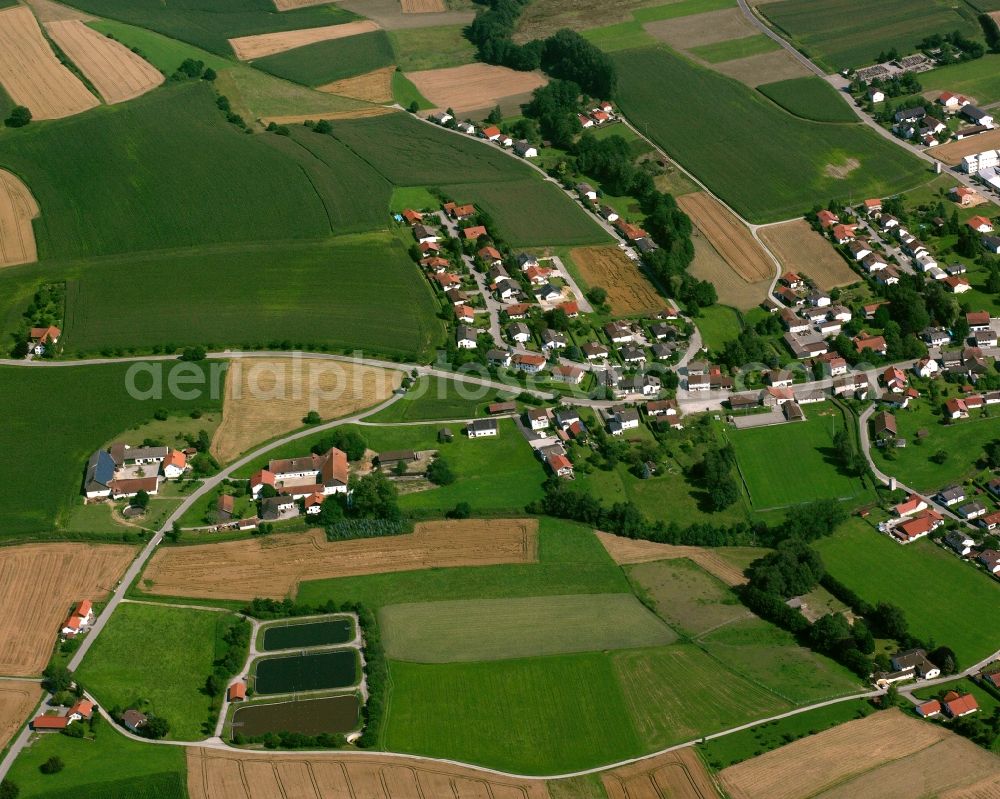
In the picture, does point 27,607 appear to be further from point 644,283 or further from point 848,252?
point 848,252

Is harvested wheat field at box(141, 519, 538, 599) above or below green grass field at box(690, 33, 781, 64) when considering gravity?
below

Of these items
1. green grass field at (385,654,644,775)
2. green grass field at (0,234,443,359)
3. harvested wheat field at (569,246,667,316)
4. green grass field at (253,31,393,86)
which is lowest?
green grass field at (385,654,644,775)

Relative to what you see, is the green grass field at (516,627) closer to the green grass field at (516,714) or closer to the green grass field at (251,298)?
the green grass field at (516,714)

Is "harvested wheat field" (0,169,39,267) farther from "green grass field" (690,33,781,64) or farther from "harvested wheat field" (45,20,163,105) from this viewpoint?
"green grass field" (690,33,781,64)

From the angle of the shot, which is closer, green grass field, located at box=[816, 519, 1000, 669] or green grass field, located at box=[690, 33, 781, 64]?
green grass field, located at box=[816, 519, 1000, 669]

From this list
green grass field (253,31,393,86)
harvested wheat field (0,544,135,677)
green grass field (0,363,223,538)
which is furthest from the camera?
green grass field (253,31,393,86)

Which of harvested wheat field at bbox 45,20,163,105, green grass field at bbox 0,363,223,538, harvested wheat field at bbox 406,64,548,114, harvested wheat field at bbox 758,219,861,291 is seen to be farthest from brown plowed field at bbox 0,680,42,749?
harvested wheat field at bbox 406,64,548,114
